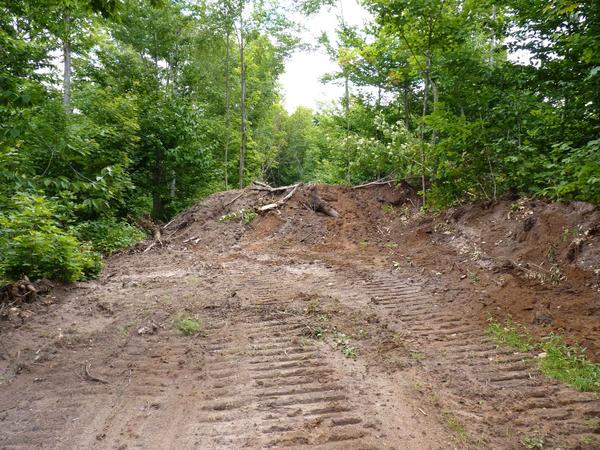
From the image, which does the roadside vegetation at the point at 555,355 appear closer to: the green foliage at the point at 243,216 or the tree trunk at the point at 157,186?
the green foliage at the point at 243,216

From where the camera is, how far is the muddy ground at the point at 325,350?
2.71 m

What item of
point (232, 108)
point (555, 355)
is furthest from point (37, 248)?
point (232, 108)

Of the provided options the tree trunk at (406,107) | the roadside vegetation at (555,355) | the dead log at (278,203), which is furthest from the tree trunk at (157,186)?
the roadside vegetation at (555,355)

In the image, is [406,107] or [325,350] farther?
[406,107]

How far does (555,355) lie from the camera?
3.51m

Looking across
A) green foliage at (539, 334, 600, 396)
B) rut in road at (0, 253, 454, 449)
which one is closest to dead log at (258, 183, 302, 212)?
rut in road at (0, 253, 454, 449)

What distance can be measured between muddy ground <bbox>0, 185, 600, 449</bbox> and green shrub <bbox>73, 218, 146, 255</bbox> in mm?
2761

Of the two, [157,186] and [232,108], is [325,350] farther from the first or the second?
[232,108]

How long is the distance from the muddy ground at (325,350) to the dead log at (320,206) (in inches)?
158

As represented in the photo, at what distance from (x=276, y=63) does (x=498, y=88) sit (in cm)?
1958

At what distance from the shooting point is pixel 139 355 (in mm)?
3951

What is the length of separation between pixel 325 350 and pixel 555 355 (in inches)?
86.8

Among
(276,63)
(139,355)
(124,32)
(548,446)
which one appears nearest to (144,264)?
(139,355)

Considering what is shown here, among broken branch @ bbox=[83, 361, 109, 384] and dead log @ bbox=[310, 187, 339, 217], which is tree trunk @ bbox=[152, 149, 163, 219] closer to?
dead log @ bbox=[310, 187, 339, 217]
